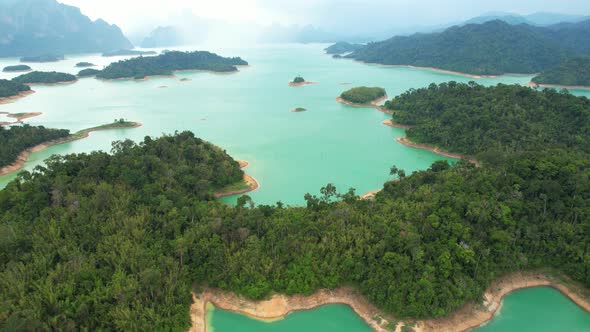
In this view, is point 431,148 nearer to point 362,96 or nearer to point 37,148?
point 362,96

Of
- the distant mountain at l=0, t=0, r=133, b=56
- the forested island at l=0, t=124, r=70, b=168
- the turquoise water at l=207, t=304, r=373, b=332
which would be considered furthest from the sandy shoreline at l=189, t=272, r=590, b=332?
the distant mountain at l=0, t=0, r=133, b=56

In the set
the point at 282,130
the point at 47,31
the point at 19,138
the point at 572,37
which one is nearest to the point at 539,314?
the point at 282,130

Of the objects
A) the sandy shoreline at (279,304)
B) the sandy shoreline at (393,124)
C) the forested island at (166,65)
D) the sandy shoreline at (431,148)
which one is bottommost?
the sandy shoreline at (279,304)

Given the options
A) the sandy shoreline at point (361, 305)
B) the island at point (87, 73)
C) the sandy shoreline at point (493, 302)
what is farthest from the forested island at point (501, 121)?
the island at point (87, 73)

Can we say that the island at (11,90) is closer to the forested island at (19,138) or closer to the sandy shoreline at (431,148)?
the forested island at (19,138)

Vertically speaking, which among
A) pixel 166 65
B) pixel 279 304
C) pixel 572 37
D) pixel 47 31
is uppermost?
pixel 47 31

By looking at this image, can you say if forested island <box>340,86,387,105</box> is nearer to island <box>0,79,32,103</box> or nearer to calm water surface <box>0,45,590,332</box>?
calm water surface <box>0,45,590,332</box>

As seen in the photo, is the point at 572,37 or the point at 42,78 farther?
the point at 572,37

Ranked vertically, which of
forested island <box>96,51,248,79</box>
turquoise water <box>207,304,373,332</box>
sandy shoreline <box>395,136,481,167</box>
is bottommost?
turquoise water <box>207,304,373,332</box>
